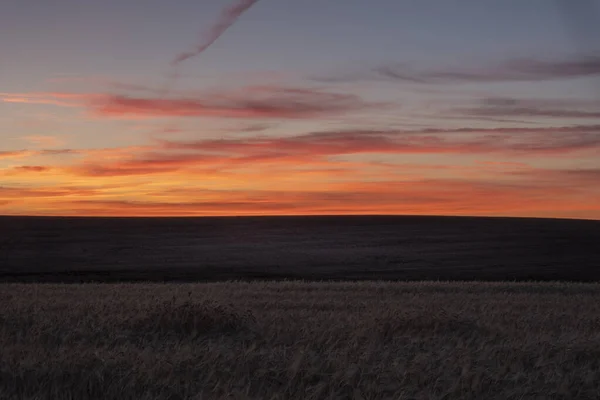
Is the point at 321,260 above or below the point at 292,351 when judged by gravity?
below

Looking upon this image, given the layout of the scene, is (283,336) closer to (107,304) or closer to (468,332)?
(468,332)

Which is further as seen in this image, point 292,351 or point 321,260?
point 321,260

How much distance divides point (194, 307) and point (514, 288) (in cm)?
1324

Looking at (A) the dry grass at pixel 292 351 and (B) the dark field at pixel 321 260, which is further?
(B) the dark field at pixel 321 260

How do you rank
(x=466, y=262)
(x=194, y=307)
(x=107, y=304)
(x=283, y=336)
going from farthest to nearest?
1. (x=466, y=262)
2. (x=107, y=304)
3. (x=194, y=307)
4. (x=283, y=336)

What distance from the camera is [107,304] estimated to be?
45.5ft

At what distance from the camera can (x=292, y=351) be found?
8.54 m

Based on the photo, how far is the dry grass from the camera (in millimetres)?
6594

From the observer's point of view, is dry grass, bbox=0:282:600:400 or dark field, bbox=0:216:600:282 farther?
dark field, bbox=0:216:600:282

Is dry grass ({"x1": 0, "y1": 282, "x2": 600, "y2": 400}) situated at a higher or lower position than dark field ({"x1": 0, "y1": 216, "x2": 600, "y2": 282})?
higher

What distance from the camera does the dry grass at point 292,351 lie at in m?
6.59

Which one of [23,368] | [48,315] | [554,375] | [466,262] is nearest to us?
[23,368]

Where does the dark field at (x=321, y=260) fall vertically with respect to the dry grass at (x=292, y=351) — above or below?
below

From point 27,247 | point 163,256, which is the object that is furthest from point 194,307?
point 27,247
